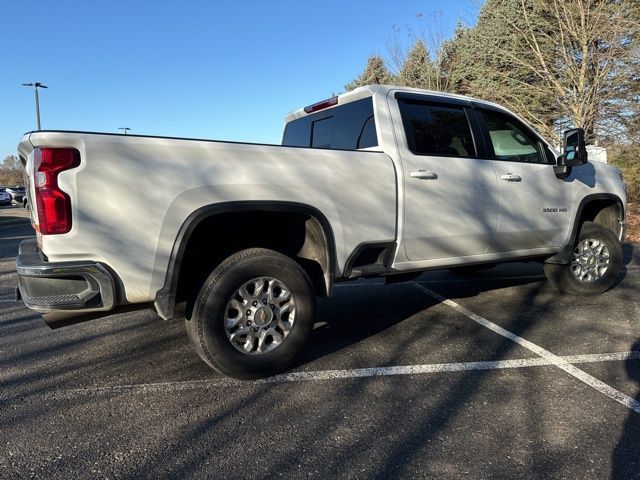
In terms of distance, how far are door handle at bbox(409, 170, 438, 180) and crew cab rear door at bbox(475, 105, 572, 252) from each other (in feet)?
2.93

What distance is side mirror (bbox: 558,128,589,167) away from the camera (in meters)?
4.75

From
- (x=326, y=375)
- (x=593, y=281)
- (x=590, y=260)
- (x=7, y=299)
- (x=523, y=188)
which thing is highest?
(x=523, y=188)

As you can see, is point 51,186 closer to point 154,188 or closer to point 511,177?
point 154,188

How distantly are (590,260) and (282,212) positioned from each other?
391cm

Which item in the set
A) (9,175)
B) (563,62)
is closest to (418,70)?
(563,62)

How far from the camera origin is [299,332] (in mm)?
3459

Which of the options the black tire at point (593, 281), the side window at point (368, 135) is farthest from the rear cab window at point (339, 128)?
the black tire at point (593, 281)

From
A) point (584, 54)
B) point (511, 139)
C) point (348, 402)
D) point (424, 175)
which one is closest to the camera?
point (348, 402)

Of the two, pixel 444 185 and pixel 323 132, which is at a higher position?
pixel 323 132

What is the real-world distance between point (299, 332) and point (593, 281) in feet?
12.6

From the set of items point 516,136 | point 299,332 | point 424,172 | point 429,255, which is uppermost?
point 516,136

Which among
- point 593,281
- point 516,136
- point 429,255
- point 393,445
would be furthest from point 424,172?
point 593,281

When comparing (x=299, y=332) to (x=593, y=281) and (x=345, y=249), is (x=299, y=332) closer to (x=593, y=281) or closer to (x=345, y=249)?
(x=345, y=249)

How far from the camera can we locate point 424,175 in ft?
12.9
